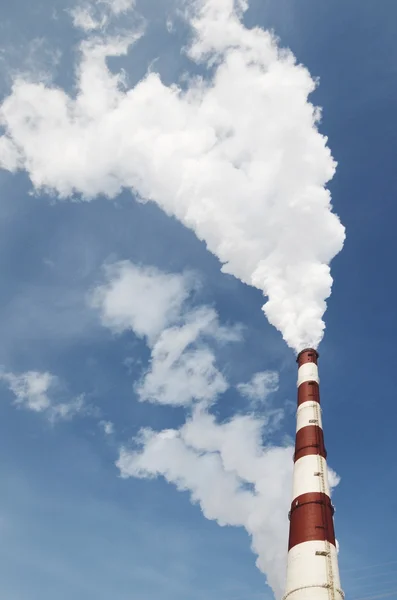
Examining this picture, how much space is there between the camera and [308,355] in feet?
95.6

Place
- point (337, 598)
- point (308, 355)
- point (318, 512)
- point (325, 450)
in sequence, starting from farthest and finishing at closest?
1. point (308, 355)
2. point (325, 450)
3. point (318, 512)
4. point (337, 598)

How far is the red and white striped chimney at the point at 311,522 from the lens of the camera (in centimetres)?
1722

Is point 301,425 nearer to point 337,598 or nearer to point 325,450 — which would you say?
point 325,450

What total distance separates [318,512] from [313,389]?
7940 mm

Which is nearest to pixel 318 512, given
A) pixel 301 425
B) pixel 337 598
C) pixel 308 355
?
pixel 337 598

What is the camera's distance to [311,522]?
19.0m

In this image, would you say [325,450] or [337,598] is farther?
[325,450]

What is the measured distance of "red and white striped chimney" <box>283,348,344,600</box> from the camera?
678 inches

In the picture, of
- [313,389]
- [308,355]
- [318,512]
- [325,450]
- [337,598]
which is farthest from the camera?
[308,355]

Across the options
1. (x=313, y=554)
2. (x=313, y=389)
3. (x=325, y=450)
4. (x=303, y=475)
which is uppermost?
(x=313, y=389)

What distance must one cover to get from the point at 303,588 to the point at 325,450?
22.8 ft

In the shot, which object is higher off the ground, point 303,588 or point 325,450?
point 325,450

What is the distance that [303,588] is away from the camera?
17359 millimetres

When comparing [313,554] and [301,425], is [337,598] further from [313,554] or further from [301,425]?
[301,425]
